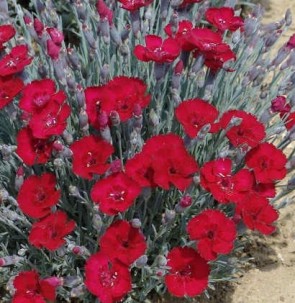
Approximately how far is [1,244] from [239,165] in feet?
2.45

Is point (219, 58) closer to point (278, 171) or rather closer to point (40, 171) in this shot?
point (278, 171)

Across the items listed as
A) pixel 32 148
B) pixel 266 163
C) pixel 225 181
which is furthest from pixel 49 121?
pixel 266 163

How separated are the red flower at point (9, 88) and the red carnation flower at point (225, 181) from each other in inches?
21.9

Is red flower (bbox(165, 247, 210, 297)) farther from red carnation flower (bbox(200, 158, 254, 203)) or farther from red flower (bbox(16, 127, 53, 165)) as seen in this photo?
red flower (bbox(16, 127, 53, 165))

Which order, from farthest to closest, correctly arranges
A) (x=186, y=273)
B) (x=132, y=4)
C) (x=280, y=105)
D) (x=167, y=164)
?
(x=132, y=4), (x=280, y=105), (x=186, y=273), (x=167, y=164)

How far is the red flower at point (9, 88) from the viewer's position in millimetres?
1666

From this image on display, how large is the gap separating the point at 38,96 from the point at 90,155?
A: 0.72 feet

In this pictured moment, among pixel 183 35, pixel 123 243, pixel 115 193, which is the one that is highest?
pixel 183 35

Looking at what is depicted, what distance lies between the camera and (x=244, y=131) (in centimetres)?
167

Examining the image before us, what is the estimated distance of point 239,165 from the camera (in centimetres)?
181

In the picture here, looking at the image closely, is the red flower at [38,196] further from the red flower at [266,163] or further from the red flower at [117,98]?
the red flower at [266,163]

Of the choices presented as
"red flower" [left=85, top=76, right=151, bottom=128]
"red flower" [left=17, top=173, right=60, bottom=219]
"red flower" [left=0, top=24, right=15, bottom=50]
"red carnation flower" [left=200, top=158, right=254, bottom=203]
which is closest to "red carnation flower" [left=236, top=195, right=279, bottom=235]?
"red carnation flower" [left=200, top=158, right=254, bottom=203]

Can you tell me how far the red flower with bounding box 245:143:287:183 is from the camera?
1640mm

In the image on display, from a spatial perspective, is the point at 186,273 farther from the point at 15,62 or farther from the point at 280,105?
the point at 15,62
